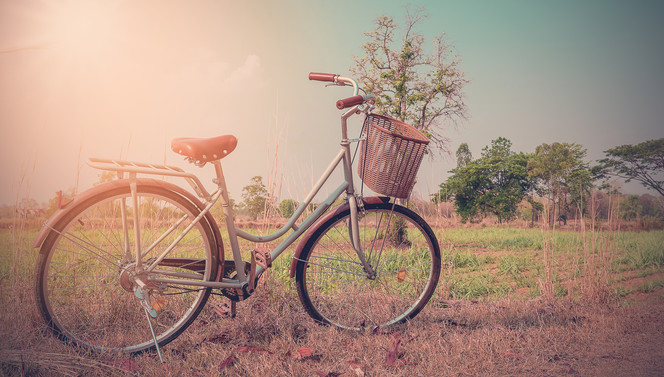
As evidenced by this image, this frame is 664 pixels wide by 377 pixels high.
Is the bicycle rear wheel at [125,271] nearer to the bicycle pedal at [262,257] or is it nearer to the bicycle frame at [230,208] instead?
the bicycle frame at [230,208]

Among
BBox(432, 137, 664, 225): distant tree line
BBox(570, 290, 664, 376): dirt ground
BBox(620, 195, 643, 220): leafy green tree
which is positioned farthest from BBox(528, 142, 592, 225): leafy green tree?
BBox(570, 290, 664, 376): dirt ground

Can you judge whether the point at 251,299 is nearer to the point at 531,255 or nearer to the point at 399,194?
the point at 399,194

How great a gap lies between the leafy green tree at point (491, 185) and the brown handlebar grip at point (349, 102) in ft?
131

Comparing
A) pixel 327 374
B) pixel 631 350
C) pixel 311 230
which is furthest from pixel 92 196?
pixel 631 350

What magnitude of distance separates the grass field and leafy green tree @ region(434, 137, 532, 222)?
38382mm

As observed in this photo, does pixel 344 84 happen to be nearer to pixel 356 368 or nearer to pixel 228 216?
pixel 228 216

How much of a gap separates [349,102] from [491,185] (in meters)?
45.7

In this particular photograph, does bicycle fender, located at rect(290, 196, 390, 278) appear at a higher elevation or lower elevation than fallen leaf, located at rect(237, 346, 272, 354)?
higher

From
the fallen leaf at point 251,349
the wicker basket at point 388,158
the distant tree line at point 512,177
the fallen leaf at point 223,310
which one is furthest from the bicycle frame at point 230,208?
the distant tree line at point 512,177

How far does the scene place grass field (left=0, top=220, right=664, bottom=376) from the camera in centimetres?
242

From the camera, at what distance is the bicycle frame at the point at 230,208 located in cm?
244

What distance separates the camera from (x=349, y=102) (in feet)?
8.77

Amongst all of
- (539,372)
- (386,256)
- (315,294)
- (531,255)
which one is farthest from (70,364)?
(531,255)

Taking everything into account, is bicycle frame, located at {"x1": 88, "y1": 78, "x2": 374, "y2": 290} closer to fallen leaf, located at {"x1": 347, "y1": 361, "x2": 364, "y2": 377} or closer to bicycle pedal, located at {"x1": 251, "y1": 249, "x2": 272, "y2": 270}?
bicycle pedal, located at {"x1": 251, "y1": 249, "x2": 272, "y2": 270}
